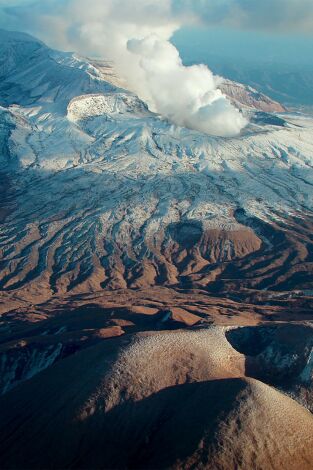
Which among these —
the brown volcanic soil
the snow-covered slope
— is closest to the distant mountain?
the brown volcanic soil

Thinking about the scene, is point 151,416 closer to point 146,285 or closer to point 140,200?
point 146,285

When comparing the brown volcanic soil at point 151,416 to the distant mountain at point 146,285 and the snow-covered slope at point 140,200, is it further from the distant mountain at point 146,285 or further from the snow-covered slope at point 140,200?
the snow-covered slope at point 140,200

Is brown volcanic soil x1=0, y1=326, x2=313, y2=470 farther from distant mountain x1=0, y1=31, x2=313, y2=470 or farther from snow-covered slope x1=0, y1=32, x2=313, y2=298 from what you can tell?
snow-covered slope x1=0, y1=32, x2=313, y2=298

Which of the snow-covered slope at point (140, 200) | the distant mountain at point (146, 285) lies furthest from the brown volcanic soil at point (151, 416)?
the snow-covered slope at point (140, 200)

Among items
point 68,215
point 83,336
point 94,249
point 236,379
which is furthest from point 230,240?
point 236,379

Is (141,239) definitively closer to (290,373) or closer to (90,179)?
(90,179)

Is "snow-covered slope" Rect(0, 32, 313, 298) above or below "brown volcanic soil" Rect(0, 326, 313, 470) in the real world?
above

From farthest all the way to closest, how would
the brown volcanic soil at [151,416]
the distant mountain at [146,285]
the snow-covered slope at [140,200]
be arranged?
the snow-covered slope at [140,200]
the distant mountain at [146,285]
the brown volcanic soil at [151,416]
